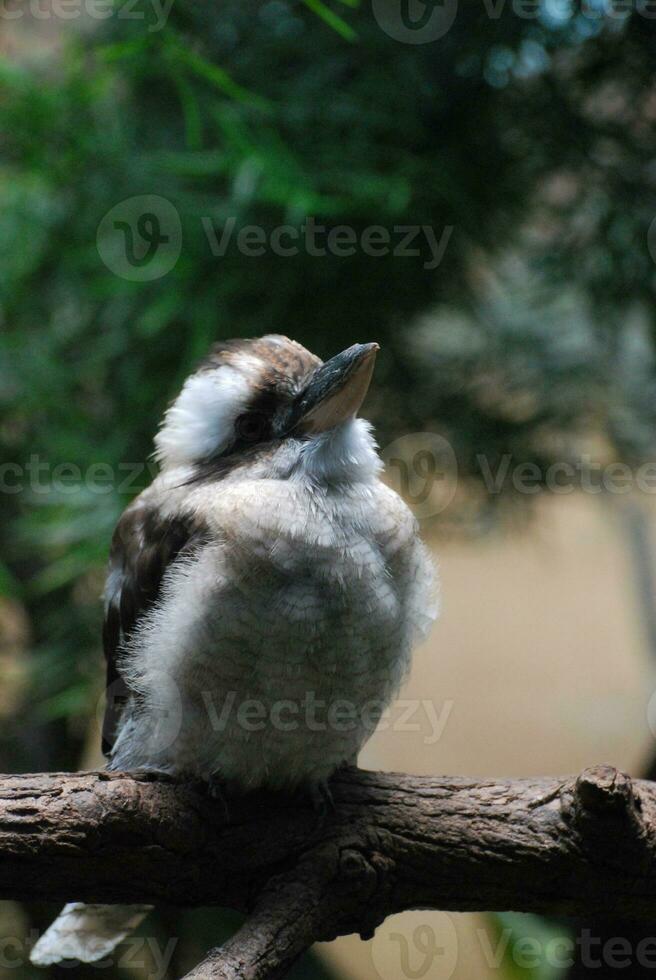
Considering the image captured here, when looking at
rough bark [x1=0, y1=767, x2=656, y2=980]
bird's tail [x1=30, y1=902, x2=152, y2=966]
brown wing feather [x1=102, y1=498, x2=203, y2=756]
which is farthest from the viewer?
bird's tail [x1=30, y1=902, x2=152, y2=966]

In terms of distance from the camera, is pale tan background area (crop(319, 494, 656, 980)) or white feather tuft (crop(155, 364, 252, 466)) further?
pale tan background area (crop(319, 494, 656, 980))

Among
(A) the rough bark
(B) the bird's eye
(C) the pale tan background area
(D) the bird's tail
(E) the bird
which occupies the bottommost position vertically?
(D) the bird's tail

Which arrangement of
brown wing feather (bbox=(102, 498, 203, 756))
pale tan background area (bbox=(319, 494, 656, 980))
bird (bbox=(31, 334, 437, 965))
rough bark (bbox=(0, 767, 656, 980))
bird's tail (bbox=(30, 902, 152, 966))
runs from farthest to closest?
pale tan background area (bbox=(319, 494, 656, 980))
bird's tail (bbox=(30, 902, 152, 966))
brown wing feather (bbox=(102, 498, 203, 756))
bird (bbox=(31, 334, 437, 965))
rough bark (bbox=(0, 767, 656, 980))

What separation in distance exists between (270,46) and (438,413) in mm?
1242

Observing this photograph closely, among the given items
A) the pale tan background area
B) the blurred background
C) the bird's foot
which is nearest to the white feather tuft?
the bird's foot

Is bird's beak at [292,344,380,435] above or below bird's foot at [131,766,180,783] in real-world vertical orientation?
above

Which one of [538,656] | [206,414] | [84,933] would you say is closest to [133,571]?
[206,414]

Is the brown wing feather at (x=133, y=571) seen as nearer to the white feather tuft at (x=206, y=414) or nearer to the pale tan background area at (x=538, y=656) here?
the white feather tuft at (x=206, y=414)

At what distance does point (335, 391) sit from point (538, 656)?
285cm

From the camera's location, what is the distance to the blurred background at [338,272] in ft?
Result: 9.39

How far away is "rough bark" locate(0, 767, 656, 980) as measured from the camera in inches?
55.7

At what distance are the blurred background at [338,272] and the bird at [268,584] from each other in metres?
1.11

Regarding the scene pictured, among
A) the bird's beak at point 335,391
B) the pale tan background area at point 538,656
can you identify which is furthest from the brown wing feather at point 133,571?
the pale tan background area at point 538,656

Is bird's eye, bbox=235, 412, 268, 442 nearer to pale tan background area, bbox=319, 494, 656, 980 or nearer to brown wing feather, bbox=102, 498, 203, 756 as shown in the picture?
brown wing feather, bbox=102, 498, 203, 756
